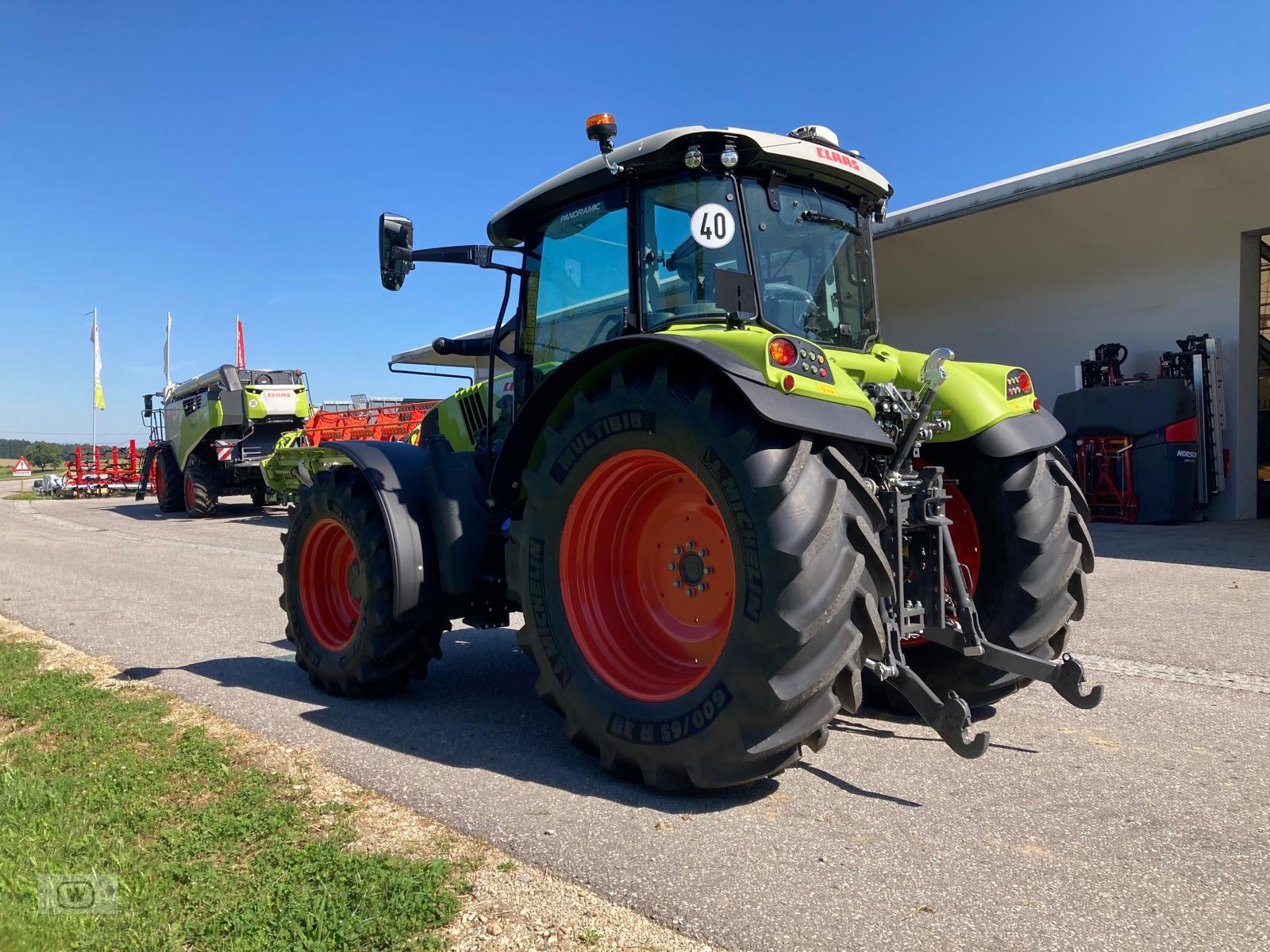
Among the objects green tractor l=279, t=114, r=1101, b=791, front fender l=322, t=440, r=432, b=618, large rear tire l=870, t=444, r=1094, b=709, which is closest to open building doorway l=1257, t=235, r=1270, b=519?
large rear tire l=870, t=444, r=1094, b=709

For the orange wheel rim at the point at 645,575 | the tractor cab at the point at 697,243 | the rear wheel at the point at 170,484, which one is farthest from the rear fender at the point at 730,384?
the rear wheel at the point at 170,484

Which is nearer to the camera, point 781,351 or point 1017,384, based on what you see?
point 781,351

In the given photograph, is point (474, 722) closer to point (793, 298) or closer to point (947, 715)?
point (947, 715)

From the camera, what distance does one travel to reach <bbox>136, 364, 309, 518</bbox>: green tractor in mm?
18078

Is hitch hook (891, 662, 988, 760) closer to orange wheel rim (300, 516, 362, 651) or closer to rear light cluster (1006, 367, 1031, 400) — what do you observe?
rear light cluster (1006, 367, 1031, 400)

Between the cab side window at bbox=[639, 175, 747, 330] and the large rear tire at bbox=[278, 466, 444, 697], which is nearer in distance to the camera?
the cab side window at bbox=[639, 175, 747, 330]

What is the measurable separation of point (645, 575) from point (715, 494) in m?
0.81

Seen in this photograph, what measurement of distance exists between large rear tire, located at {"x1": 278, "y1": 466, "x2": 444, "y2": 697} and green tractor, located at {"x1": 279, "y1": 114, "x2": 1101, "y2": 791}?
22mm

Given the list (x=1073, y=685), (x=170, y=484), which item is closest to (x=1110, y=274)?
(x=1073, y=685)

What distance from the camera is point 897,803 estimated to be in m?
3.12

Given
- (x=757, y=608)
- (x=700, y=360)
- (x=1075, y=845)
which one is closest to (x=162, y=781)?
(x=757, y=608)

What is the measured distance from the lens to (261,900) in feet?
7.98

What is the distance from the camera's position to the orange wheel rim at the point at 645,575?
3531 mm

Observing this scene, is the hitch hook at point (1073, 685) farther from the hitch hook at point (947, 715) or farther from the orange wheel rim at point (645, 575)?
the orange wheel rim at point (645, 575)
